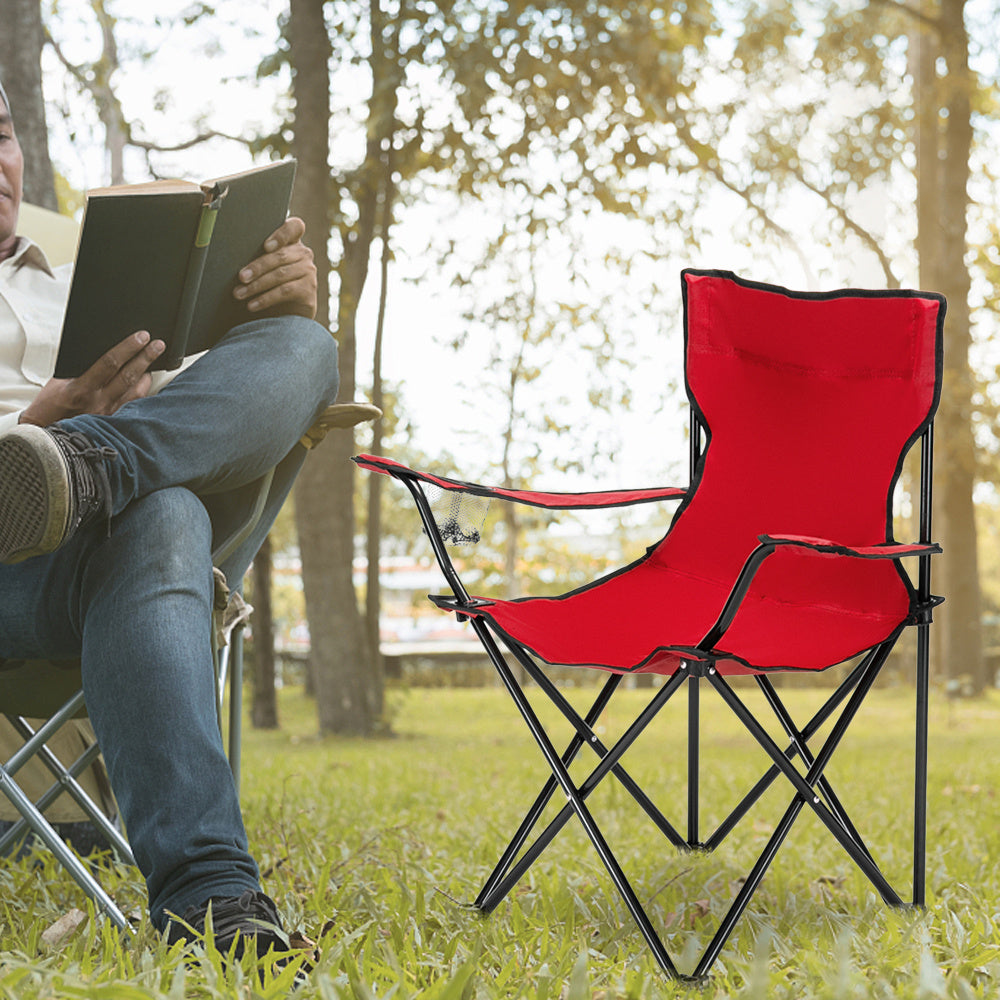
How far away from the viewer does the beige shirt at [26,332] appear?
1738 mm

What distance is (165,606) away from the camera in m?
1.26

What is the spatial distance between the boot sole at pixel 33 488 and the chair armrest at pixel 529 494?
1.30ft

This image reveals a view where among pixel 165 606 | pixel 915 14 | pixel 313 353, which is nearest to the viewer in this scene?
pixel 165 606

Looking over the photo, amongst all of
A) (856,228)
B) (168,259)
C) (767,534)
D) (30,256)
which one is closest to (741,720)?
(767,534)

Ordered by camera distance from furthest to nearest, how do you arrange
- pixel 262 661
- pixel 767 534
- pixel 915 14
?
pixel 915 14
pixel 262 661
pixel 767 534

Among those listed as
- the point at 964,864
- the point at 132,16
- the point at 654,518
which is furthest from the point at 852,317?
the point at 654,518

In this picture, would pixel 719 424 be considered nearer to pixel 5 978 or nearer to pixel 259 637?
pixel 5 978

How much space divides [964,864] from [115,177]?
30.0ft

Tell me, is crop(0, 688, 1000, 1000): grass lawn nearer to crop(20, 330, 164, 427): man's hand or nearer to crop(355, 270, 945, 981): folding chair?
crop(355, 270, 945, 981): folding chair

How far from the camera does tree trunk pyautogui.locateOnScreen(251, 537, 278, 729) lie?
674 centimetres

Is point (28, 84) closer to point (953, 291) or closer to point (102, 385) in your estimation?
point (102, 385)

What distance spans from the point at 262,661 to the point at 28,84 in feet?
13.8

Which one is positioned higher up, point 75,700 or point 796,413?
point 796,413

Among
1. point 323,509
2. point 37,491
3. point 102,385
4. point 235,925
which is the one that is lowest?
point 323,509
